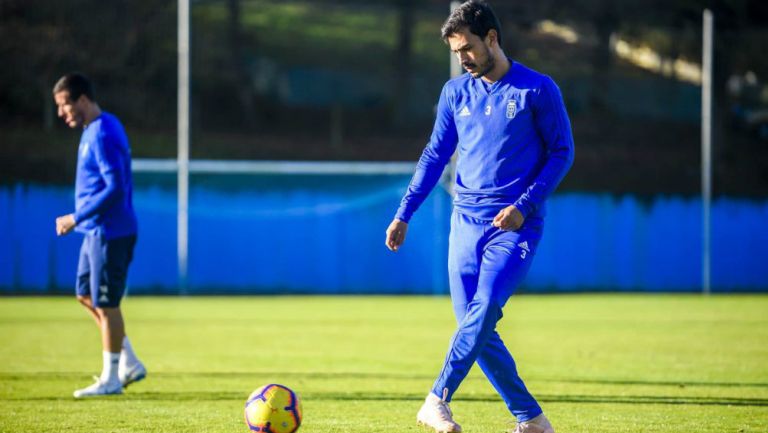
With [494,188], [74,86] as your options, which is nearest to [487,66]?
[494,188]

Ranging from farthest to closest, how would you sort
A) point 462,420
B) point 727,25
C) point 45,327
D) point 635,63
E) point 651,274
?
point 635,63
point 727,25
point 651,274
point 45,327
point 462,420

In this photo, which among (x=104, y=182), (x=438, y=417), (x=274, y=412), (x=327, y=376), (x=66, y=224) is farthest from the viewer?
(x=327, y=376)

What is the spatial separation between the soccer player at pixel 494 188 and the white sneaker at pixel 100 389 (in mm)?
3112

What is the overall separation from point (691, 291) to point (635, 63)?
1027 cm

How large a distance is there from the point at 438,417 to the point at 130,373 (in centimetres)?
350

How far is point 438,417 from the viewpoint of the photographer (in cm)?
588

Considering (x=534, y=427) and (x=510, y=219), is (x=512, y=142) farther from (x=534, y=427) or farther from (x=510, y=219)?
(x=534, y=427)

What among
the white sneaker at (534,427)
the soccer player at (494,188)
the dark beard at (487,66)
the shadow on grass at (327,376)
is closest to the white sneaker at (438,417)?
the soccer player at (494,188)

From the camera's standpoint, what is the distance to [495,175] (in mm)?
6145

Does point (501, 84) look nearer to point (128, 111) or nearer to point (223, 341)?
A: point (223, 341)

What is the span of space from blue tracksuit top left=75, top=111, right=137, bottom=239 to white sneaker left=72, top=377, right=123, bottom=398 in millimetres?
1018

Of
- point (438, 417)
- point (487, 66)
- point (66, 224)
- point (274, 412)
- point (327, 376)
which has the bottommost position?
point (327, 376)

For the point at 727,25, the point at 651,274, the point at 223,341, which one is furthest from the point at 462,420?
the point at 727,25

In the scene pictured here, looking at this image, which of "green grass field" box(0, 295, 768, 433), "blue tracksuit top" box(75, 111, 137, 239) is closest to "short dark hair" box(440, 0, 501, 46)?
"green grass field" box(0, 295, 768, 433)
